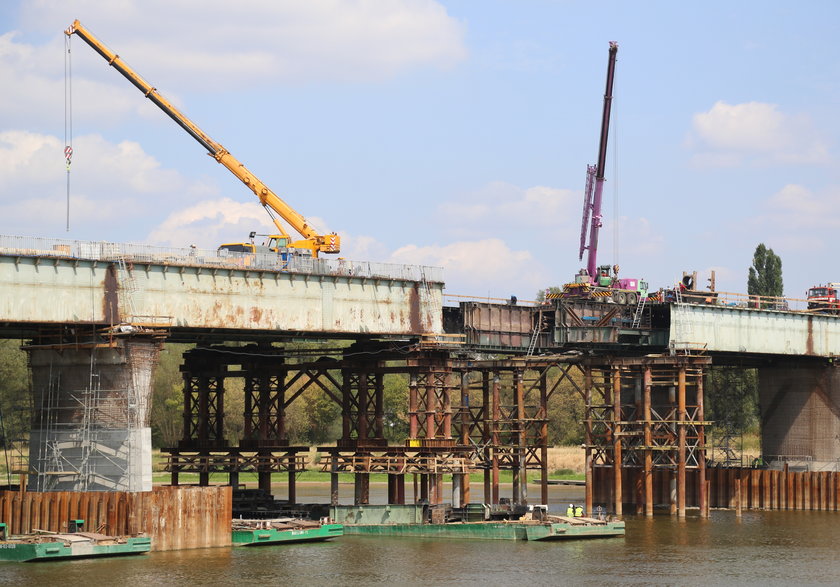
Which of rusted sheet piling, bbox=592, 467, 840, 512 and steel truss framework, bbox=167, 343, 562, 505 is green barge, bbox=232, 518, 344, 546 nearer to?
steel truss framework, bbox=167, 343, 562, 505

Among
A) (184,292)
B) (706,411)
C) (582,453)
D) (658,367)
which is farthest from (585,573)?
(582,453)

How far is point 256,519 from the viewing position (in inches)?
3147

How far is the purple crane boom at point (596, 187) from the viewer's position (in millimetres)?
107688

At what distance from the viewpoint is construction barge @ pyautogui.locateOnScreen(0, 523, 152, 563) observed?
63.3 metres

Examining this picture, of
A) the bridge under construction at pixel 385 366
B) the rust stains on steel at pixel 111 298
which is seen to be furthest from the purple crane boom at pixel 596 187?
the rust stains on steel at pixel 111 298

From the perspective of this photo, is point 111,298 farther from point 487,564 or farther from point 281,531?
point 487,564

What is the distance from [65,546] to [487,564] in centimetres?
1855

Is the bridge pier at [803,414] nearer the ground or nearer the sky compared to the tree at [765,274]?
nearer the ground

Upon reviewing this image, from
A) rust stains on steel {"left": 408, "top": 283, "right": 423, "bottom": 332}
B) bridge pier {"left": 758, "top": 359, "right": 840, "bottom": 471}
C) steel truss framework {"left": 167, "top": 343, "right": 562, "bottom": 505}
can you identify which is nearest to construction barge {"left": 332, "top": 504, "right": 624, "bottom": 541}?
steel truss framework {"left": 167, "top": 343, "right": 562, "bottom": 505}

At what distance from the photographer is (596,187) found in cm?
10944

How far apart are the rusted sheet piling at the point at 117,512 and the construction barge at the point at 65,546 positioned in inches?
31.1

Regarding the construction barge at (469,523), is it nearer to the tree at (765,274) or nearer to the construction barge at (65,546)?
the construction barge at (65,546)

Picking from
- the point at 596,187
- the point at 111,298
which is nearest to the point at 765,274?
the point at 596,187

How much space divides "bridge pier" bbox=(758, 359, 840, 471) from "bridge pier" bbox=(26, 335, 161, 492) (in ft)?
173
